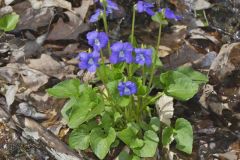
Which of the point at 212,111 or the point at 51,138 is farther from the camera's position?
the point at 212,111

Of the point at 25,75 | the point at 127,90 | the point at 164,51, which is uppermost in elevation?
the point at 127,90

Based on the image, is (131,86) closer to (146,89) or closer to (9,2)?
(146,89)

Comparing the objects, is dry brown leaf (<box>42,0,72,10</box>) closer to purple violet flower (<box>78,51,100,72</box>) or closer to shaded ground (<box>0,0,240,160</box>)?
shaded ground (<box>0,0,240,160</box>)

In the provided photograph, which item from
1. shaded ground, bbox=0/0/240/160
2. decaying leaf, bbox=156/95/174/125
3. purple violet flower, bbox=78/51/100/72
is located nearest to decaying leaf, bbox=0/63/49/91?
shaded ground, bbox=0/0/240/160

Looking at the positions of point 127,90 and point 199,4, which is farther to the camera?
point 199,4

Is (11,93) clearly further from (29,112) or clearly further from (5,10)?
(5,10)

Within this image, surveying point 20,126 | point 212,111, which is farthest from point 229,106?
point 20,126

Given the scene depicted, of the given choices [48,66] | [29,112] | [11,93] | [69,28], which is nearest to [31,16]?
[69,28]
